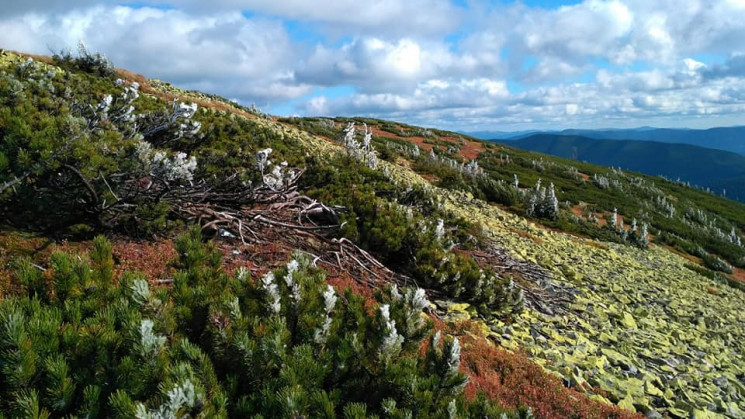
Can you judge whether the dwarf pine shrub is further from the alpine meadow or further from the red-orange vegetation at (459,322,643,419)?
the red-orange vegetation at (459,322,643,419)

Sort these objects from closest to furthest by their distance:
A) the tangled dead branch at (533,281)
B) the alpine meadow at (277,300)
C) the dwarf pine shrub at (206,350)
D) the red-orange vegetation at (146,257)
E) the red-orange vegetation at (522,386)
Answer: the dwarf pine shrub at (206,350) < the alpine meadow at (277,300) < the red-orange vegetation at (522,386) < the red-orange vegetation at (146,257) < the tangled dead branch at (533,281)

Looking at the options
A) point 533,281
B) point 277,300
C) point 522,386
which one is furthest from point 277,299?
point 533,281

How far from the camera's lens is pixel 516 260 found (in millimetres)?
11734

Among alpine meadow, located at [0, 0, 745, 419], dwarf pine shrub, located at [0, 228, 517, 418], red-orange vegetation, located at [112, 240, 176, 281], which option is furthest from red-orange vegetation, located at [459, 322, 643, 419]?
red-orange vegetation, located at [112, 240, 176, 281]

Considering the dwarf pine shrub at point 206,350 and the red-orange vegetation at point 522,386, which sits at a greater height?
the dwarf pine shrub at point 206,350

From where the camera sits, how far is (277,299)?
3.45m

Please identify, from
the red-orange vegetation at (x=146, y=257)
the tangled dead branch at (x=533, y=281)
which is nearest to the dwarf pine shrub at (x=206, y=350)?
the red-orange vegetation at (x=146, y=257)

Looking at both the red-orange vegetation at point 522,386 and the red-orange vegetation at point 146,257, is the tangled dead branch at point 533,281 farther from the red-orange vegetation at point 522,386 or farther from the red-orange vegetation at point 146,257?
the red-orange vegetation at point 146,257

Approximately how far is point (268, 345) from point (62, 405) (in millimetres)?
1152

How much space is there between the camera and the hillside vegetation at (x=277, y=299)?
2.57m

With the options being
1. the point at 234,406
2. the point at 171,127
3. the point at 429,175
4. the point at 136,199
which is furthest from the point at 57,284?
the point at 429,175

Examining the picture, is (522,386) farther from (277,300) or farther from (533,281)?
(533,281)

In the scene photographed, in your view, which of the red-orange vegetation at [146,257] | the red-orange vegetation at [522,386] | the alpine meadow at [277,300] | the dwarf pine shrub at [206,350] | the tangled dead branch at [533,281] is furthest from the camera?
the tangled dead branch at [533,281]

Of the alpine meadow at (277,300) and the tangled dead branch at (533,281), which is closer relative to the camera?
the alpine meadow at (277,300)
